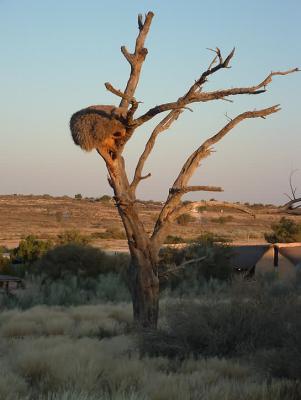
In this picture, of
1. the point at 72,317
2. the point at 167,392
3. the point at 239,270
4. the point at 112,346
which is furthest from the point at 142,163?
the point at 239,270

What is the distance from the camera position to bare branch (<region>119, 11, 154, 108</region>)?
44.2 ft

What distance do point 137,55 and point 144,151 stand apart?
5.72 ft

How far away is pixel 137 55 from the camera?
44.3ft

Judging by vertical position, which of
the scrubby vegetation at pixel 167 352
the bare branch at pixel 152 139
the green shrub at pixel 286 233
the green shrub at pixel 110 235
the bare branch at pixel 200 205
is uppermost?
the bare branch at pixel 152 139

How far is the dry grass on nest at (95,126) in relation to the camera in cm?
1275

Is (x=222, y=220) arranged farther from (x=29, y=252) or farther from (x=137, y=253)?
(x=137, y=253)

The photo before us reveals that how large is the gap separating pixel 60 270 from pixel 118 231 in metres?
43.5

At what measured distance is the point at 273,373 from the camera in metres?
9.30

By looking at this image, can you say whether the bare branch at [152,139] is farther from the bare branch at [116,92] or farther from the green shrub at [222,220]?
the green shrub at [222,220]

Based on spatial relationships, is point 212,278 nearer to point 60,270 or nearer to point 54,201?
point 60,270

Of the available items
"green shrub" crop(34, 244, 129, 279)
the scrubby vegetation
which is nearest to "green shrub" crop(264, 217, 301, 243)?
"green shrub" crop(34, 244, 129, 279)

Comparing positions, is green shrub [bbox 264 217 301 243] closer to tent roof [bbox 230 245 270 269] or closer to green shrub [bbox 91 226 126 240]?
tent roof [bbox 230 245 270 269]

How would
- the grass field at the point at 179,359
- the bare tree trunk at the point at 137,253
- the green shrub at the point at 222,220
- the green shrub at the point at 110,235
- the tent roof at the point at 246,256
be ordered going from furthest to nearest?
1. the green shrub at the point at 222,220
2. the green shrub at the point at 110,235
3. the tent roof at the point at 246,256
4. the bare tree trunk at the point at 137,253
5. the grass field at the point at 179,359

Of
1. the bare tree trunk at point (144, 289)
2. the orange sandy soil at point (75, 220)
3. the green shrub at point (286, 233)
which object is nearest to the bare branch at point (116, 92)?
the bare tree trunk at point (144, 289)
